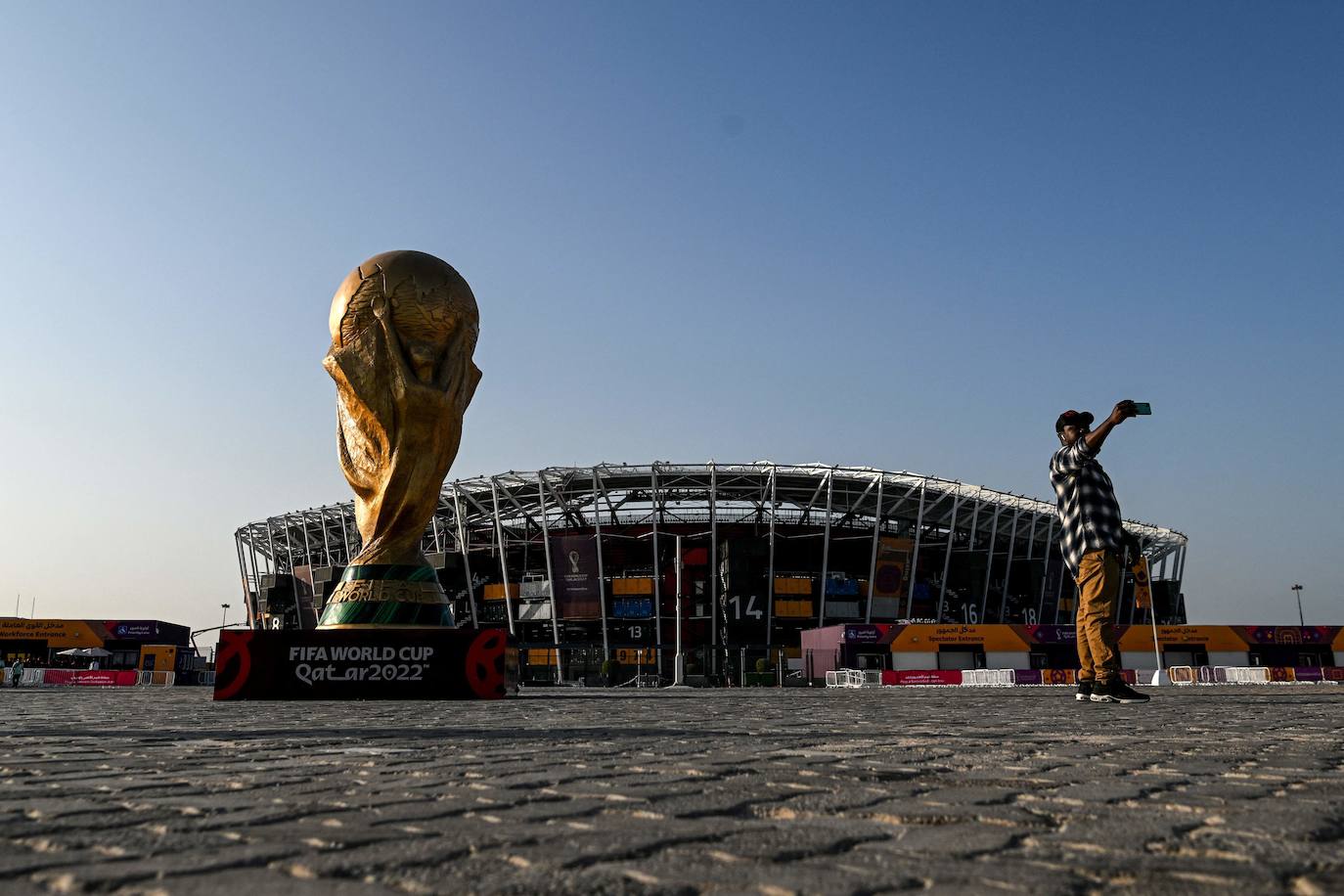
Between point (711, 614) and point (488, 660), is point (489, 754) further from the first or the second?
point (711, 614)

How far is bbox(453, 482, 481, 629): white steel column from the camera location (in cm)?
5731

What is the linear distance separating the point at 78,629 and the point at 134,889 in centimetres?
6582

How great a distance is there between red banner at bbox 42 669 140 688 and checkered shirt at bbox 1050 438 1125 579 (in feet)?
138

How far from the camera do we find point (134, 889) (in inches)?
70.4

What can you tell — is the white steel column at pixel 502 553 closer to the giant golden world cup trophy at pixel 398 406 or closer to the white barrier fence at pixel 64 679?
the white barrier fence at pixel 64 679

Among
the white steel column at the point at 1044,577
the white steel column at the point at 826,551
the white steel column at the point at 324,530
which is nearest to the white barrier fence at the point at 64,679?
the white steel column at the point at 324,530

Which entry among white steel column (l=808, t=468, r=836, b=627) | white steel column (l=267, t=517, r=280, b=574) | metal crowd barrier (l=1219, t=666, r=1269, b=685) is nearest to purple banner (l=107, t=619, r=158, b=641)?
white steel column (l=267, t=517, r=280, b=574)

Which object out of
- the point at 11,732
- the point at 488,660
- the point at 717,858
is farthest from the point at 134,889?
the point at 488,660

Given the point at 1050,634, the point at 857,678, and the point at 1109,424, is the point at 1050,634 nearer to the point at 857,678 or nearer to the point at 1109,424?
the point at 857,678

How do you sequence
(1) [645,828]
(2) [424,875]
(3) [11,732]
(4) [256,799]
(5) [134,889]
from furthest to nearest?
(3) [11,732]
(4) [256,799]
(1) [645,828]
(2) [424,875]
(5) [134,889]

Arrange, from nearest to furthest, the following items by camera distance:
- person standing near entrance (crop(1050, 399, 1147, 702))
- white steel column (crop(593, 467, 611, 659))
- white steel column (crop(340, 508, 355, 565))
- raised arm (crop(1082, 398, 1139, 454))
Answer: raised arm (crop(1082, 398, 1139, 454))
person standing near entrance (crop(1050, 399, 1147, 702))
white steel column (crop(593, 467, 611, 659))
white steel column (crop(340, 508, 355, 565))

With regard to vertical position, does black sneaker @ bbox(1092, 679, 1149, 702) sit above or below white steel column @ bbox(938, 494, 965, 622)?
below

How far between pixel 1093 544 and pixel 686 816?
8019 millimetres

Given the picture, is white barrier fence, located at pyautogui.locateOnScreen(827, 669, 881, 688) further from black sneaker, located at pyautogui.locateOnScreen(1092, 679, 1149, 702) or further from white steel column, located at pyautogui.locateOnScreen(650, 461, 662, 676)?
black sneaker, located at pyautogui.locateOnScreen(1092, 679, 1149, 702)
